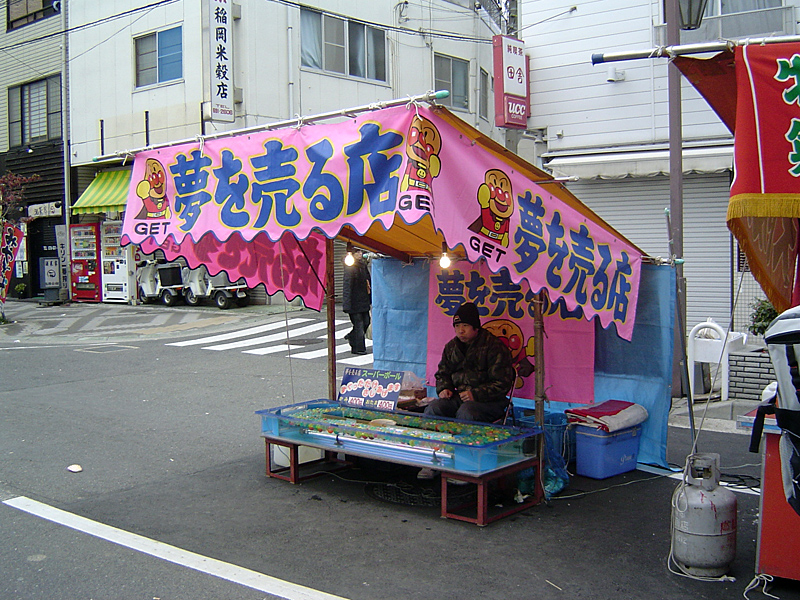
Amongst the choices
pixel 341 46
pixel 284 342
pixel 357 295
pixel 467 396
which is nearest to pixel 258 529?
pixel 467 396

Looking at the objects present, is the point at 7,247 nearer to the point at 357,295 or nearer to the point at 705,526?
the point at 357,295

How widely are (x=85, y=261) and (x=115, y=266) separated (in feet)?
5.32

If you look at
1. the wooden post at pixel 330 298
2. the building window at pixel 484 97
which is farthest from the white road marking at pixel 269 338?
the building window at pixel 484 97

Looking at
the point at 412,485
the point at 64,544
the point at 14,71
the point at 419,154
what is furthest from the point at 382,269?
the point at 14,71

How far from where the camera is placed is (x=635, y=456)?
6836mm

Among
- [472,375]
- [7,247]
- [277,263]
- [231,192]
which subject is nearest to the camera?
[231,192]

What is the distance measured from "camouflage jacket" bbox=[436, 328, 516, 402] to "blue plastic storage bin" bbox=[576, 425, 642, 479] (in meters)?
0.84

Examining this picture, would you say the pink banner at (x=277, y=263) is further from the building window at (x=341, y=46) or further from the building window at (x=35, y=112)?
the building window at (x=35, y=112)

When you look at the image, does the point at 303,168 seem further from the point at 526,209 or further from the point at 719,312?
the point at 719,312

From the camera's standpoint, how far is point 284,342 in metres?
16.4

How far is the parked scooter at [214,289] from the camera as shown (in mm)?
22188

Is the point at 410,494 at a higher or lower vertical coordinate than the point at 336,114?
lower

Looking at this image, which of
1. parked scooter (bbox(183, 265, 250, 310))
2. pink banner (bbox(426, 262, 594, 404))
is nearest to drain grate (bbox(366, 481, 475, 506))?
pink banner (bbox(426, 262, 594, 404))

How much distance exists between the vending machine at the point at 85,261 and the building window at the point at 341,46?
10.1m
